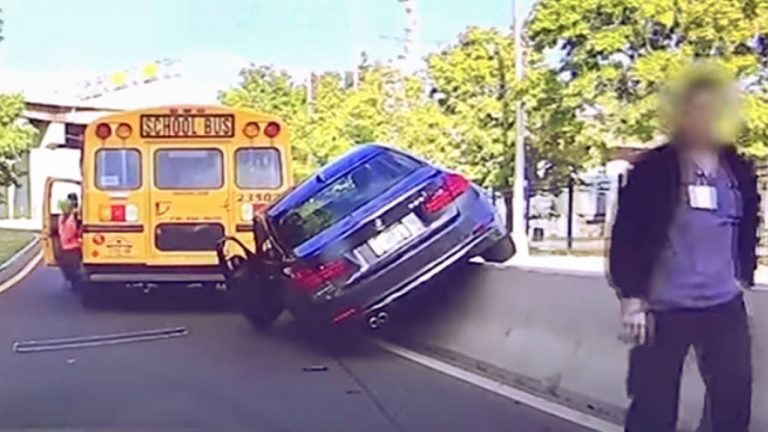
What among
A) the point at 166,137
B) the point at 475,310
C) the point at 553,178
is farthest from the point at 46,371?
the point at 553,178

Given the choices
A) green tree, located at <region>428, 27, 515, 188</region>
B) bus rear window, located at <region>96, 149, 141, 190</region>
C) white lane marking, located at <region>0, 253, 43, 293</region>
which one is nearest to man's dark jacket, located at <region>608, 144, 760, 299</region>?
bus rear window, located at <region>96, 149, 141, 190</region>

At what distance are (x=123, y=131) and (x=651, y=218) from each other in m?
12.6

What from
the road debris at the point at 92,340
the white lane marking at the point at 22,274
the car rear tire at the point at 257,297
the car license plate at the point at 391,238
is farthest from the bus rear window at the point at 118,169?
the car license plate at the point at 391,238

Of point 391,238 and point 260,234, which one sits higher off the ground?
point 391,238

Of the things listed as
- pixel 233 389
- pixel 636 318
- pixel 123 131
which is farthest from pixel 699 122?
pixel 123 131

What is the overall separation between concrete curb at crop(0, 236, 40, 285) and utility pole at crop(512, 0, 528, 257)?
11.1m

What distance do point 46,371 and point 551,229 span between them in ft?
86.6

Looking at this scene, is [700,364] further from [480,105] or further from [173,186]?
[480,105]

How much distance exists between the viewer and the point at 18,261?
29.7 m

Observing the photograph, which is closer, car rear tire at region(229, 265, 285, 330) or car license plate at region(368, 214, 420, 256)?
car license plate at region(368, 214, 420, 256)

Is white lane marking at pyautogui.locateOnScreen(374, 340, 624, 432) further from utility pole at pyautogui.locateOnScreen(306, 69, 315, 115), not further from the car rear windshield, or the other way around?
utility pole at pyautogui.locateOnScreen(306, 69, 315, 115)

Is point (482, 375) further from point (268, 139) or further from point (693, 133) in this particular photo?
point (268, 139)

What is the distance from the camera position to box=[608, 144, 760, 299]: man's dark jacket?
18.2 ft

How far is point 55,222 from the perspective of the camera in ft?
69.4
